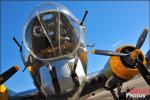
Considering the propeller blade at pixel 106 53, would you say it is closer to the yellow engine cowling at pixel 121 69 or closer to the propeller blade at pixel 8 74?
the yellow engine cowling at pixel 121 69

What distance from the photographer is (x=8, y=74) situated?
1335 centimetres

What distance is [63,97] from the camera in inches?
518

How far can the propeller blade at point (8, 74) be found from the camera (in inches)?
521

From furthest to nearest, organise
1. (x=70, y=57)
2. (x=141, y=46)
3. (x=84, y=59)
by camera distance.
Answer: (x=141, y=46), (x=84, y=59), (x=70, y=57)

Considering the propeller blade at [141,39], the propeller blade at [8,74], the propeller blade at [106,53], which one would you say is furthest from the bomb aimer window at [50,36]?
the propeller blade at [141,39]

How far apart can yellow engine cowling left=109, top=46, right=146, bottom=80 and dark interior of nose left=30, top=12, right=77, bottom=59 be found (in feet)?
10.0

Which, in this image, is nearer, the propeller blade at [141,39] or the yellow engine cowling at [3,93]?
the yellow engine cowling at [3,93]

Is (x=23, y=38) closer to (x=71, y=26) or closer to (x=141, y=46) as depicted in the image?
(x=71, y=26)

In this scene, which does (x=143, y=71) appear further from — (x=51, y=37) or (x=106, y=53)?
(x=51, y=37)

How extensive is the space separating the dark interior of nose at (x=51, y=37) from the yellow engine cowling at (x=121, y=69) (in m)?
3.06

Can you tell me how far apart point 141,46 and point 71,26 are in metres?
3.80

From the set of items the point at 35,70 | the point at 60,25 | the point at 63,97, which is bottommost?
the point at 63,97

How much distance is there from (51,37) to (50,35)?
0.09 meters

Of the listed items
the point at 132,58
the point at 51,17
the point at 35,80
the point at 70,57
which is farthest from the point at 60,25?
the point at 132,58
